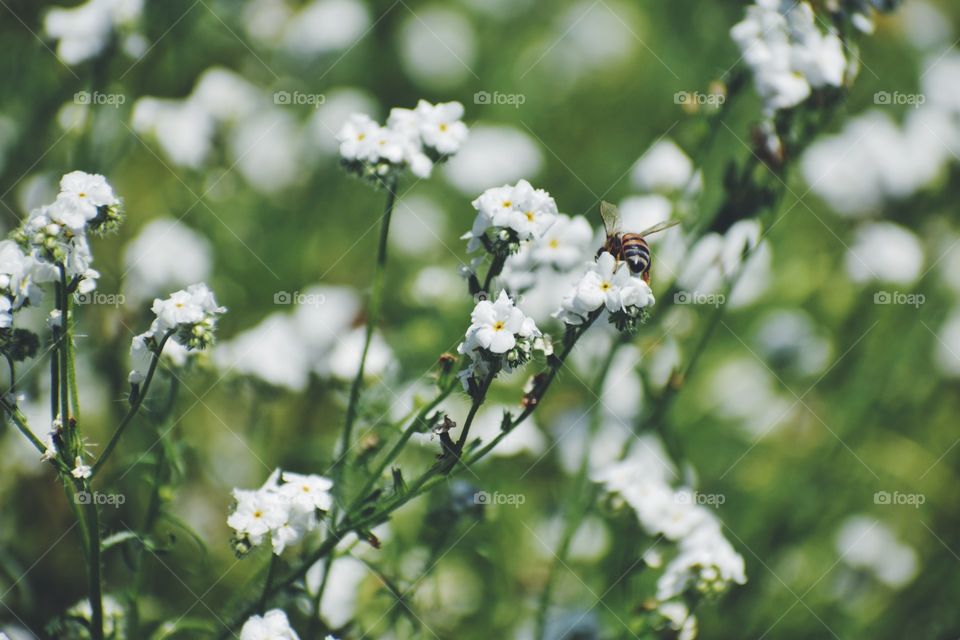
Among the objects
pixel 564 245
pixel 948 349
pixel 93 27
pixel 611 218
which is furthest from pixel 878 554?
pixel 93 27

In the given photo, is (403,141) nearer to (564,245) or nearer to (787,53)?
(564,245)

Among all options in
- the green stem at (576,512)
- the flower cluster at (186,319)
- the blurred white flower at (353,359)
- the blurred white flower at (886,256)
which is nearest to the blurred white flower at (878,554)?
the blurred white flower at (886,256)

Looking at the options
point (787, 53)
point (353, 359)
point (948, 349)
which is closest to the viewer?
point (787, 53)

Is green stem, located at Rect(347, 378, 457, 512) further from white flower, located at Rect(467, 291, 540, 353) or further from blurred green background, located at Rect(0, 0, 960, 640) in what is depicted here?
blurred green background, located at Rect(0, 0, 960, 640)

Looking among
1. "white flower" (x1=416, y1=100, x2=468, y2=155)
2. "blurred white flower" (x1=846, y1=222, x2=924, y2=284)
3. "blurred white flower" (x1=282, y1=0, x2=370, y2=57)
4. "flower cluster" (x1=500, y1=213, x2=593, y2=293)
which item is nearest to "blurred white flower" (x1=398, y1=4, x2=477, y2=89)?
"blurred white flower" (x1=282, y1=0, x2=370, y2=57)

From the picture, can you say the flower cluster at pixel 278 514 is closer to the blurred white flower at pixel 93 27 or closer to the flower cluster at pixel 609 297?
the flower cluster at pixel 609 297

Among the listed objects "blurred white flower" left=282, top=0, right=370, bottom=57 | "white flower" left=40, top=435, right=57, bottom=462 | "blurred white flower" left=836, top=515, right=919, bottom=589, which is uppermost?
"blurred white flower" left=282, top=0, right=370, bottom=57
